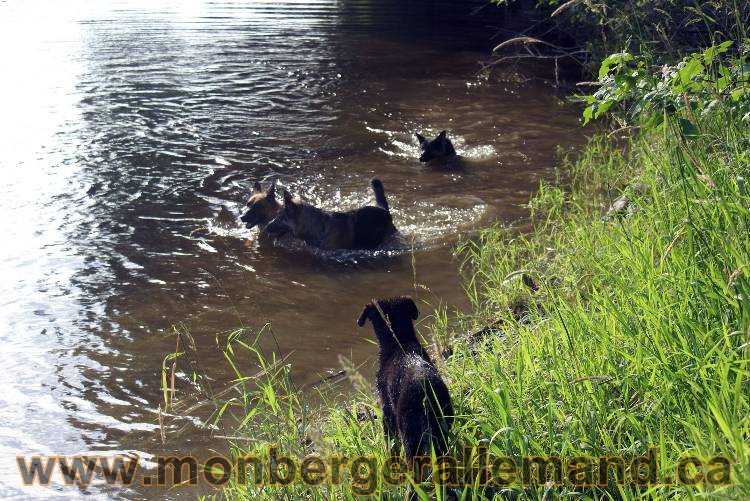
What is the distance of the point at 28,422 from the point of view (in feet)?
17.9

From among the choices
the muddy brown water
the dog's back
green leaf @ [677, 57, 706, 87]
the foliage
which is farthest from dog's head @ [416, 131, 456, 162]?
the dog's back

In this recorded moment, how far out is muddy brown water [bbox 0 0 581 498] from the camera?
606 cm

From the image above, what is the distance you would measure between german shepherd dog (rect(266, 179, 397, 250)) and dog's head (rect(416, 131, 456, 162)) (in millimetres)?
2720

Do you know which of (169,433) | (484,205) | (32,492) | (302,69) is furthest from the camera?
(302,69)

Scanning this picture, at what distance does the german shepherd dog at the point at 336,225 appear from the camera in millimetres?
8492

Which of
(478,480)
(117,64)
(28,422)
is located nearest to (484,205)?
(28,422)

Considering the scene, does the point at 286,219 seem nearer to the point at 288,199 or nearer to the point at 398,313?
the point at 288,199

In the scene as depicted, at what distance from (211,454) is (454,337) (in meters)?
1.90

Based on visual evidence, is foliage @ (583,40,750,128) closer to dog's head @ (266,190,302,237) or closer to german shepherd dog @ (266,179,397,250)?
german shepherd dog @ (266,179,397,250)

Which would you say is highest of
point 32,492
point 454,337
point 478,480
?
point 478,480

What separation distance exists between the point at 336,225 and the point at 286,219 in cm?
57

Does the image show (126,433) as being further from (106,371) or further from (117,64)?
(117,64)

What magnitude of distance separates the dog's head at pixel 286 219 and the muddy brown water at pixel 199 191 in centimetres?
19

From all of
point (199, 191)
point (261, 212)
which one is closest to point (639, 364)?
point (261, 212)
